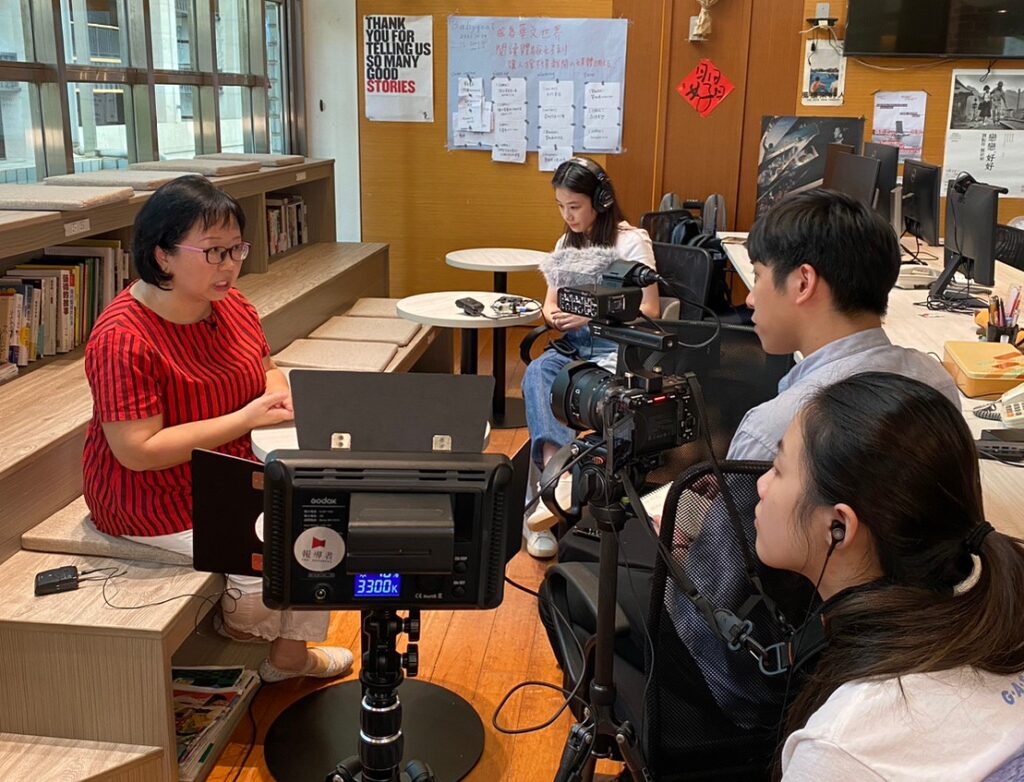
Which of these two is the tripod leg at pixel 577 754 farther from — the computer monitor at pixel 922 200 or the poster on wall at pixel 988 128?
the poster on wall at pixel 988 128

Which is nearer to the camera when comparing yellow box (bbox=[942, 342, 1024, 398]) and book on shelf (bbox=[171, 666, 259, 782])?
book on shelf (bbox=[171, 666, 259, 782])

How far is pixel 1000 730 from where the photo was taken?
1032 mm

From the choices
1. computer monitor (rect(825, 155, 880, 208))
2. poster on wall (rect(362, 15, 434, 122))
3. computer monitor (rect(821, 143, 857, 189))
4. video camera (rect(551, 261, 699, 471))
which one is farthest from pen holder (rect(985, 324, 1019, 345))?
poster on wall (rect(362, 15, 434, 122))

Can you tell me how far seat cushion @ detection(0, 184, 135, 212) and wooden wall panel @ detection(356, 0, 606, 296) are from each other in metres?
3.39

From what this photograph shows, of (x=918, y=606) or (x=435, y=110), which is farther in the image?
(x=435, y=110)

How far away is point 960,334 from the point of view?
344 cm

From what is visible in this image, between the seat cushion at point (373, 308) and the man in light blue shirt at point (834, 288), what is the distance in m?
3.19

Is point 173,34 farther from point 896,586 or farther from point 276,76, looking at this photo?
point 896,586

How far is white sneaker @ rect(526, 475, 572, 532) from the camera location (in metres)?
2.75

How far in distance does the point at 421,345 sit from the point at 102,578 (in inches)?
96.9

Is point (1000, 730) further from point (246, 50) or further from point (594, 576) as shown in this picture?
point (246, 50)

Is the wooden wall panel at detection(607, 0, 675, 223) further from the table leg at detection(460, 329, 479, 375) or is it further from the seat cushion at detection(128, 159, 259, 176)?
the seat cushion at detection(128, 159, 259, 176)

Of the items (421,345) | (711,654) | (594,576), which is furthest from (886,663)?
(421,345)

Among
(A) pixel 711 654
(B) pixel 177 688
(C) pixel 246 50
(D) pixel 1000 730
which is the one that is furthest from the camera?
(C) pixel 246 50
